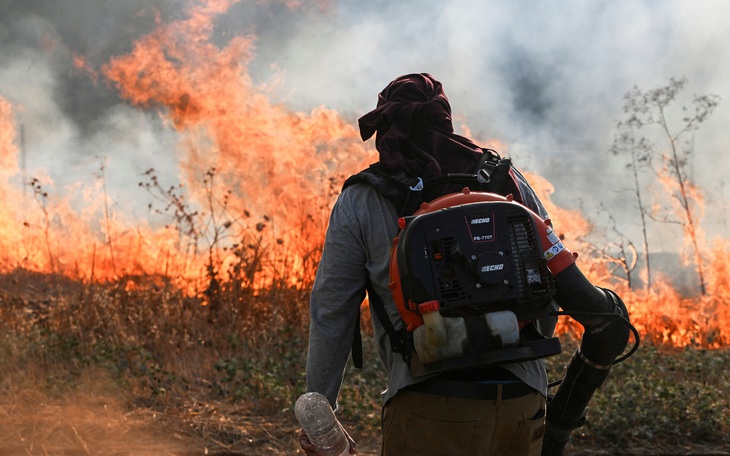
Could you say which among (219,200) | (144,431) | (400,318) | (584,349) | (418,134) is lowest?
(144,431)

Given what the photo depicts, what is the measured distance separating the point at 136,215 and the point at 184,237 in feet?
3.32

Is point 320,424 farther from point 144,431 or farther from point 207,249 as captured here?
point 207,249

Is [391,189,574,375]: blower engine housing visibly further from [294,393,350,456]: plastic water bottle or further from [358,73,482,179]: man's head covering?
[294,393,350,456]: plastic water bottle

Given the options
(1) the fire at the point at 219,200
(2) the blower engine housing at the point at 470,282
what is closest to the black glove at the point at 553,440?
(2) the blower engine housing at the point at 470,282

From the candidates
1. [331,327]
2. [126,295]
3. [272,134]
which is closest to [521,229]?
[331,327]

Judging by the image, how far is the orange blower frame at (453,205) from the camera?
7.43ft

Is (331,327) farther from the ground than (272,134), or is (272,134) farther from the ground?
(272,134)

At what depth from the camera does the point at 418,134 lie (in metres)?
2.56

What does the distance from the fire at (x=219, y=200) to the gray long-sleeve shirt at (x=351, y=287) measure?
216 inches

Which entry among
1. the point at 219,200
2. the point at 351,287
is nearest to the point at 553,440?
the point at 351,287

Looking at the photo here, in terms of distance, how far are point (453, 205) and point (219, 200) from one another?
6.79 m

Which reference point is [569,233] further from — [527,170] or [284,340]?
[284,340]

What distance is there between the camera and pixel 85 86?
10594 mm

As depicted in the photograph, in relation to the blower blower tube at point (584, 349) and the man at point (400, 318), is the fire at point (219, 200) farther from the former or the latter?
the man at point (400, 318)
